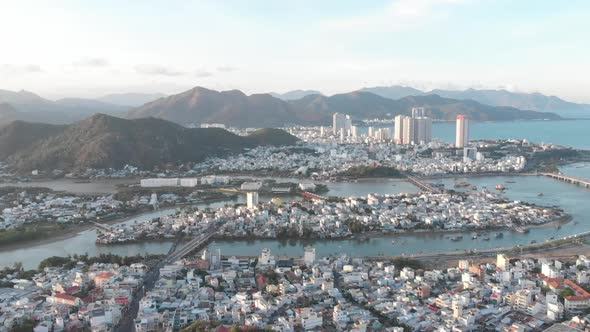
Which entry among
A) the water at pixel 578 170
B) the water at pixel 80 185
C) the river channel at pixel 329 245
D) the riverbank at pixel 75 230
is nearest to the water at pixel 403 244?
the river channel at pixel 329 245

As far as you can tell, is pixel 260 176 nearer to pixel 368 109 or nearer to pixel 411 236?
pixel 411 236

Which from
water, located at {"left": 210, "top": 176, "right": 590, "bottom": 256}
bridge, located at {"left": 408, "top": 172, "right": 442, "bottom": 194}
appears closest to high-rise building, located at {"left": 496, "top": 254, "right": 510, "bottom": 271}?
water, located at {"left": 210, "top": 176, "right": 590, "bottom": 256}

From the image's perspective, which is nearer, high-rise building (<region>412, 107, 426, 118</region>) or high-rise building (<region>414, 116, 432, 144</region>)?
high-rise building (<region>414, 116, 432, 144</region>)

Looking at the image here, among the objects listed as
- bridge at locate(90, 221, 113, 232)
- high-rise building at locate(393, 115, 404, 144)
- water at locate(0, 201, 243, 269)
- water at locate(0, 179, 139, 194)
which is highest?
high-rise building at locate(393, 115, 404, 144)

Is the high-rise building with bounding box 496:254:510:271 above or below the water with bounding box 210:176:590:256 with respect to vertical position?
above

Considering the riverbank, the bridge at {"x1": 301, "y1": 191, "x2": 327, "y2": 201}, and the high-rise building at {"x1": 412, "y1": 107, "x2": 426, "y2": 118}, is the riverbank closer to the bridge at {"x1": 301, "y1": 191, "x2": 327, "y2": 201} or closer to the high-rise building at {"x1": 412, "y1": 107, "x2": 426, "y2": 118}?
the bridge at {"x1": 301, "y1": 191, "x2": 327, "y2": 201}
